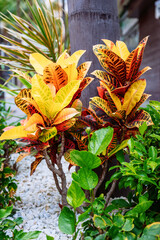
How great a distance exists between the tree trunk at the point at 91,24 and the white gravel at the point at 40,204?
0.63 meters

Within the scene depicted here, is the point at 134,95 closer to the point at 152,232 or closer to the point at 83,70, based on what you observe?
the point at 83,70

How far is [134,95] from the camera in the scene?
837 millimetres

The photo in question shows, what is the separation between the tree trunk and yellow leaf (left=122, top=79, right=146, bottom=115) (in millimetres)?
345

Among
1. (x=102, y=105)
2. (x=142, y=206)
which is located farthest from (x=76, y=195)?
(x=102, y=105)

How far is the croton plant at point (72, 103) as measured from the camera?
2.49 feet

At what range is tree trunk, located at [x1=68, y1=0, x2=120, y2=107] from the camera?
3.77 feet

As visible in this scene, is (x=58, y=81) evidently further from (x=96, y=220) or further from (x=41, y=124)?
(x=96, y=220)

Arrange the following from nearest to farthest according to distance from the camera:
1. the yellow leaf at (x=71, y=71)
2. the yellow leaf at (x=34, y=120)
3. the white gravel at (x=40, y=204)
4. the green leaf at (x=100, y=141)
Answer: the green leaf at (x=100, y=141), the yellow leaf at (x=34, y=120), the yellow leaf at (x=71, y=71), the white gravel at (x=40, y=204)

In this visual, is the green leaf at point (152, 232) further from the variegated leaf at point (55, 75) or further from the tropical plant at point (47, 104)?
the variegated leaf at point (55, 75)

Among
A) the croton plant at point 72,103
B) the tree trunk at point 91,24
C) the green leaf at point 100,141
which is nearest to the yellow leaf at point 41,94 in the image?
the croton plant at point 72,103

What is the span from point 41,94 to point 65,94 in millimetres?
83

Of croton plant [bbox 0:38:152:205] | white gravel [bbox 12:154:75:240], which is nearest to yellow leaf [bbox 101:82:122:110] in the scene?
croton plant [bbox 0:38:152:205]

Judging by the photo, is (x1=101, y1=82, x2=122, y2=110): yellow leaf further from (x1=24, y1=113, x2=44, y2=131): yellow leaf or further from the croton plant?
(x1=24, y1=113, x2=44, y2=131): yellow leaf

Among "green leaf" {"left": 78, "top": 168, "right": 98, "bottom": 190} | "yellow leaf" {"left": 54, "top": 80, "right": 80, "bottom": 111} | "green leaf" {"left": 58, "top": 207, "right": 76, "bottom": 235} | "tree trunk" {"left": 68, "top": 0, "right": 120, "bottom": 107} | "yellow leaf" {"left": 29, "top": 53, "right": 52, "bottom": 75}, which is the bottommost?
"green leaf" {"left": 58, "top": 207, "right": 76, "bottom": 235}
